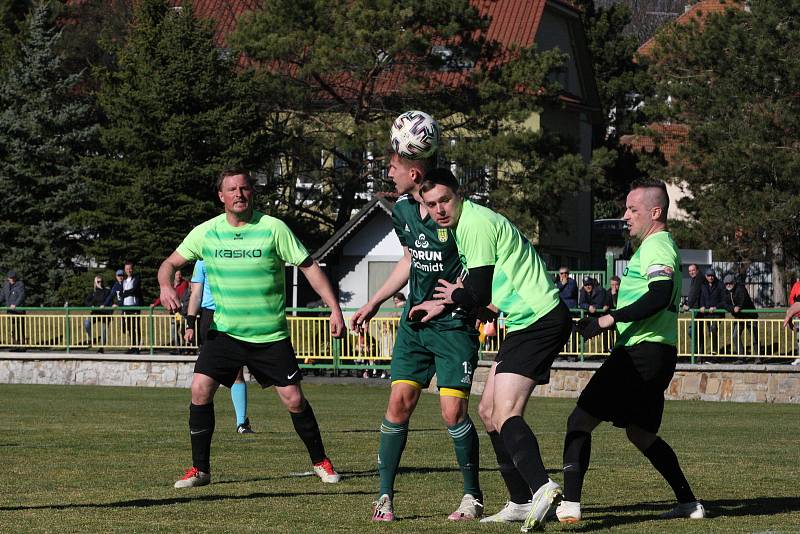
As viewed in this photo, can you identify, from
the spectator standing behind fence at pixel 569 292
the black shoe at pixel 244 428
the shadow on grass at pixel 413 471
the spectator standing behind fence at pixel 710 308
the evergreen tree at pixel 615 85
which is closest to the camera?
the shadow on grass at pixel 413 471

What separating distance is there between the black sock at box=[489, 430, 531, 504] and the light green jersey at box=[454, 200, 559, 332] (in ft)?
2.50

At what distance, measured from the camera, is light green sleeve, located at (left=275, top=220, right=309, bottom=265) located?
9.50 m

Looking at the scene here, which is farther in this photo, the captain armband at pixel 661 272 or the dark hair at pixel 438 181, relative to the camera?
the captain armband at pixel 661 272

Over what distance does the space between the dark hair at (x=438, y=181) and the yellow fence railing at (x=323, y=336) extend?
16792mm

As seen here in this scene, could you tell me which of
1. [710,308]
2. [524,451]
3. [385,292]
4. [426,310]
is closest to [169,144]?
[710,308]

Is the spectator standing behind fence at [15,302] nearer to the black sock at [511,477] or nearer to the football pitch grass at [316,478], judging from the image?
the football pitch grass at [316,478]

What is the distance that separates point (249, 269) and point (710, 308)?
16.4 meters

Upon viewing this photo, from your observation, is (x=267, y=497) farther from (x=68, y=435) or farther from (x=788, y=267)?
(x=788, y=267)

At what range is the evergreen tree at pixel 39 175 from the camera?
40.6 metres

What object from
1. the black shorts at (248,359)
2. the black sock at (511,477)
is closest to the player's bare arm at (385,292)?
the black sock at (511,477)

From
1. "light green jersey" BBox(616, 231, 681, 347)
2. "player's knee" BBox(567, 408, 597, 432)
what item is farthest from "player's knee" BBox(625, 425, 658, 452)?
"light green jersey" BBox(616, 231, 681, 347)

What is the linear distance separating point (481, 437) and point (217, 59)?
26905mm

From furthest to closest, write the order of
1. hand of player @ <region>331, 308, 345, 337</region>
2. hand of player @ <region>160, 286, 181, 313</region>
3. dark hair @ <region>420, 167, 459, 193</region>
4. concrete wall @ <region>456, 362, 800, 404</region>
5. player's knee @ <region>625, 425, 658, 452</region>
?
1. concrete wall @ <region>456, 362, 800, 404</region>
2. hand of player @ <region>160, 286, 181, 313</region>
3. hand of player @ <region>331, 308, 345, 337</region>
4. player's knee @ <region>625, 425, 658, 452</region>
5. dark hair @ <region>420, 167, 459, 193</region>

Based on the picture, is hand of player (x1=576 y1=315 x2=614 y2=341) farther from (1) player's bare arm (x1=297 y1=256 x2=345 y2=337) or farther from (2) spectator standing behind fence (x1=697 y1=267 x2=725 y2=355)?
(2) spectator standing behind fence (x1=697 y1=267 x2=725 y2=355)
